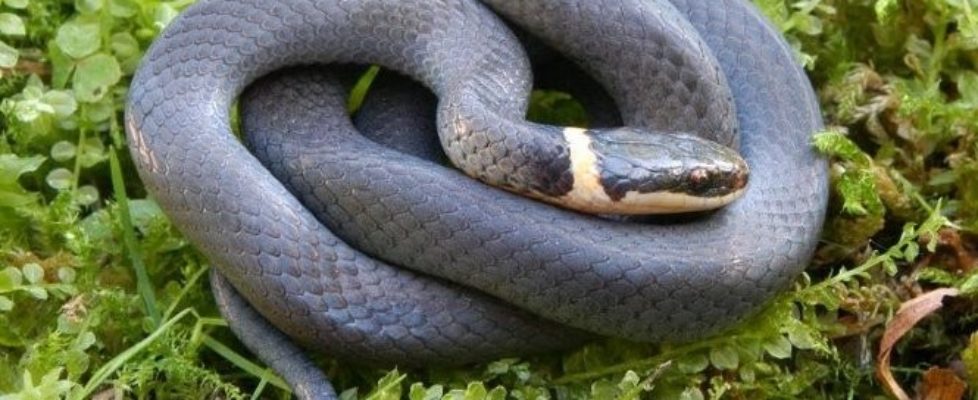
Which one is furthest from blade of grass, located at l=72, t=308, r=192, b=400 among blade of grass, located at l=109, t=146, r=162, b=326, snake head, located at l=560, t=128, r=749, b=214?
snake head, located at l=560, t=128, r=749, b=214

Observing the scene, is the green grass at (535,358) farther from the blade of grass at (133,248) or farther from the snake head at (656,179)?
the snake head at (656,179)

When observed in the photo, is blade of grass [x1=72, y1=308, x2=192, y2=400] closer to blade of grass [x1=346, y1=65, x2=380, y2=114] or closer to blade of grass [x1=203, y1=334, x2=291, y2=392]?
blade of grass [x1=203, y1=334, x2=291, y2=392]

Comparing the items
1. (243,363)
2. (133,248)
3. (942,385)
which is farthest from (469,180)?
(942,385)

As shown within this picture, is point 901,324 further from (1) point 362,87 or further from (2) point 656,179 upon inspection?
(1) point 362,87

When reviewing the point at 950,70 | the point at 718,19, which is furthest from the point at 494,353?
the point at 950,70

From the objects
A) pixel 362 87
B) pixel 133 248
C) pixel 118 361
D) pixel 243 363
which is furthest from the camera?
pixel 362 87

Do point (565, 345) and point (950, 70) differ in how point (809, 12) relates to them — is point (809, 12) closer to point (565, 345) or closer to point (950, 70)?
point (950, 70)
